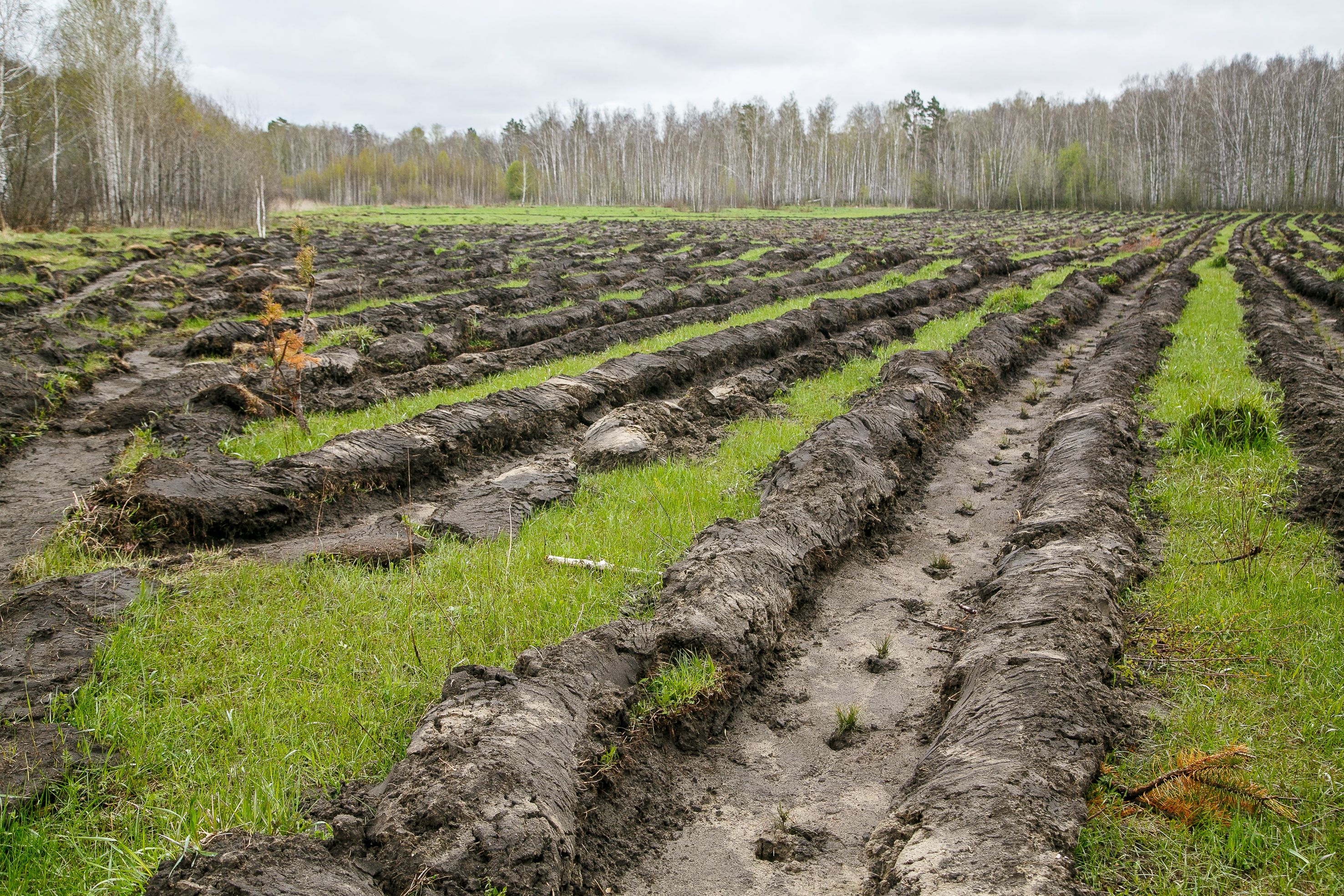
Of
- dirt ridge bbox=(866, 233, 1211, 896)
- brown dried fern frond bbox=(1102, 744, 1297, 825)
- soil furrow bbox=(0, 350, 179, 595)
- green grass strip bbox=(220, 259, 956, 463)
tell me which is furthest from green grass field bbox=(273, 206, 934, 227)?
brown dried fern frond bbox=(1102, 744, 1297, 825)

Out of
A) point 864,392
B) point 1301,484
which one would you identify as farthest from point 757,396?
point 1301,484

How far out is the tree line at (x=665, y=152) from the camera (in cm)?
3491

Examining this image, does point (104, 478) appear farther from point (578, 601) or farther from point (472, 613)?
point (578, 601)

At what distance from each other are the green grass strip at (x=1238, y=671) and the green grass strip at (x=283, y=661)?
293 cm

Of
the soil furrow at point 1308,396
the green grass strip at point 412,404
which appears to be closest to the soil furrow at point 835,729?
the soil furrow at point 1308,396

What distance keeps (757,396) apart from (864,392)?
1.36m

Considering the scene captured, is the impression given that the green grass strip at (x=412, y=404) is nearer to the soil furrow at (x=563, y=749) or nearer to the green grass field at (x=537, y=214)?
the soil furrow at (x=563, y=749)

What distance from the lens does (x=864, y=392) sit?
32.2 feet

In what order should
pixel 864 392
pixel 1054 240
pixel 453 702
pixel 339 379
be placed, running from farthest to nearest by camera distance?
pixel 1054 240 < pixel 339 379 < pixel 864 392 < pixel 453 702

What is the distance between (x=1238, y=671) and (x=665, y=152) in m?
90.4

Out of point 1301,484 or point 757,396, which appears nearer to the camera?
point 1301,484

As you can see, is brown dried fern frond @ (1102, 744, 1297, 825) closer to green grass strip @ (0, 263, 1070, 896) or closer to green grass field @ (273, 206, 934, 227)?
green grass strip @ (0, 263, 1070, 896)

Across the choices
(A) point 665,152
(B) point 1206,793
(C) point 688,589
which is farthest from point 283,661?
(A) point 665,152

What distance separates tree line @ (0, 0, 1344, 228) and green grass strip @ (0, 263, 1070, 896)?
33.0 m
